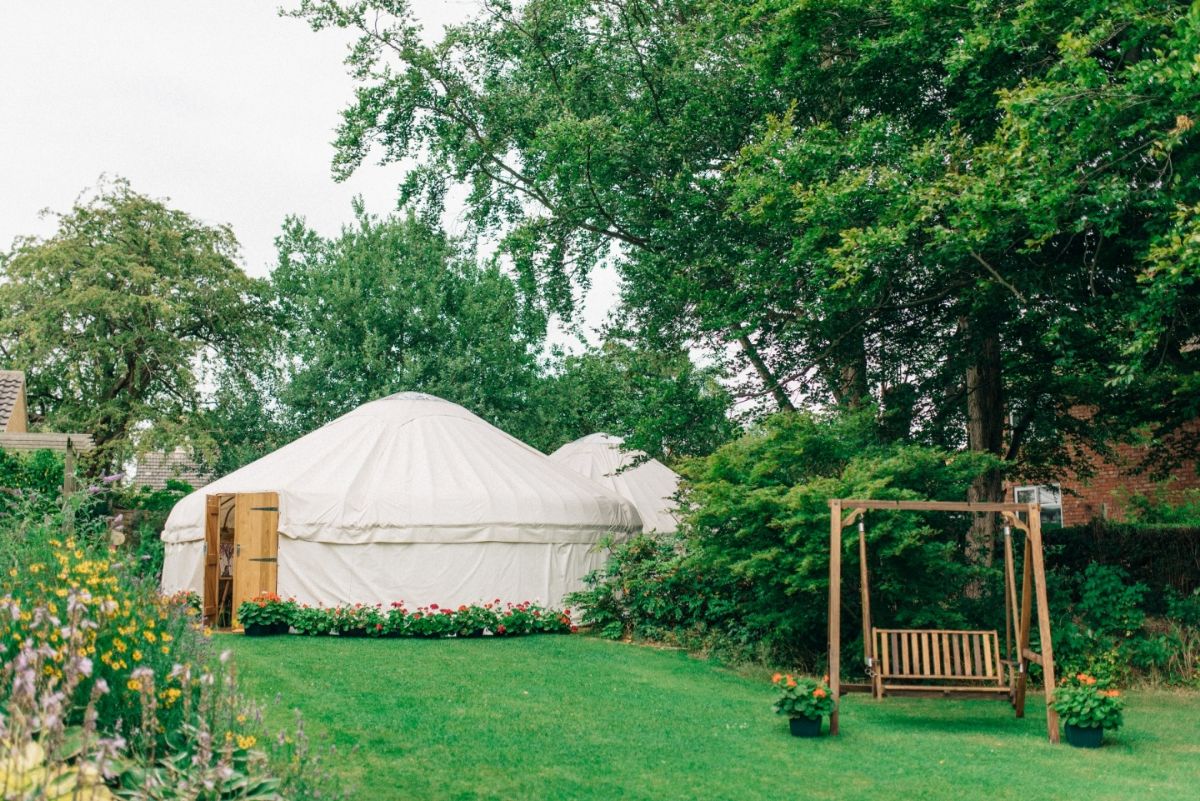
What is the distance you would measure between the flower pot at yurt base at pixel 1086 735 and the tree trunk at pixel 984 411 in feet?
15.1

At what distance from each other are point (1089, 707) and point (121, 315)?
2157 centimetres

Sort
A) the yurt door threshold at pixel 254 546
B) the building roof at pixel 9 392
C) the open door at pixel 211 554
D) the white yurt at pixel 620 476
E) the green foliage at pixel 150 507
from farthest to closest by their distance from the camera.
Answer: the building roof at pixel 9 392 < the white yurt at pixel 620 476 < the green foliage at pixel 150 507 < the open door at pixel 211 554 < the yurt door threshold at pixel 254 546

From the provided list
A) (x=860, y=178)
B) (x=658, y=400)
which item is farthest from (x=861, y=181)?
(x=658, y=400)

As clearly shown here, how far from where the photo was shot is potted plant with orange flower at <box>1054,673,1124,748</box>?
6883 millimetres

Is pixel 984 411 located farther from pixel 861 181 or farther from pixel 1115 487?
pixel 1115 487

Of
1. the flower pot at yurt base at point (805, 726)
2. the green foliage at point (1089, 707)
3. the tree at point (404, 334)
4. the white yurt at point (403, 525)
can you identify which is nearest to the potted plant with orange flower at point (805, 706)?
the flower pot at yurt base at point (805, 726)

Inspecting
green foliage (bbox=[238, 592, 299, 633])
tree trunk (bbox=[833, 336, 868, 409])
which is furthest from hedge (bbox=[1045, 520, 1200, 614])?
green foliage (bbox=[238, 592, 299, 633])

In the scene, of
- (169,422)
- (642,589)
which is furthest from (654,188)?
(169,422)

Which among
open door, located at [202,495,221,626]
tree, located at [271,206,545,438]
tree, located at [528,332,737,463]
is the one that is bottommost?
open door, located at [202,495,221,626]

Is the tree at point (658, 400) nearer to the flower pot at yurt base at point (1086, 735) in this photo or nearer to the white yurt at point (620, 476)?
the white yurt at point (620, 476)

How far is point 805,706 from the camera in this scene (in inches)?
274

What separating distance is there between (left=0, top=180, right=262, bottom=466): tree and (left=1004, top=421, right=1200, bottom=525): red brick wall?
17506 mm

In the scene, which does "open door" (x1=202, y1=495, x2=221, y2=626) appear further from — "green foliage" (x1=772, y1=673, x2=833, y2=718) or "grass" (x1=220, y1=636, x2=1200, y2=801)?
"green foliage" (x1=772, y1=673, x2=833, y2=718)

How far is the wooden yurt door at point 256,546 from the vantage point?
13.2 meters
